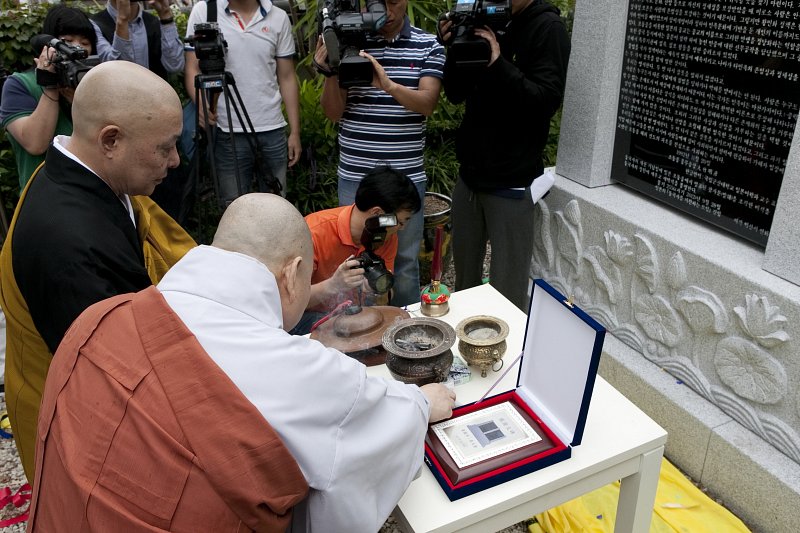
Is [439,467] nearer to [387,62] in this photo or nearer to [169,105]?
[169,105]

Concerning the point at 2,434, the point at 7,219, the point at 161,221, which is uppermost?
the point at 161,221

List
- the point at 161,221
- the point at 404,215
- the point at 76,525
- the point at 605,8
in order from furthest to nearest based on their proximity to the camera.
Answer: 1. the point at 605,8
2. the point at 404,215
3. the point at 161,221
4. the point at 76,525

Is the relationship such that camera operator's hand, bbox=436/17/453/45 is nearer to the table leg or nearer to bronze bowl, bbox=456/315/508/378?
bronze bowl, bbox=456/315/508/378

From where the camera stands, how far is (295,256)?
4.74 ft

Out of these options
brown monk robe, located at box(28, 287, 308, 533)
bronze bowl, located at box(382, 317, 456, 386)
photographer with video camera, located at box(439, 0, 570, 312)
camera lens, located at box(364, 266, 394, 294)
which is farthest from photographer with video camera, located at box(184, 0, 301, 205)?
brown monk robe, located at box(28, 287, 308, 533)

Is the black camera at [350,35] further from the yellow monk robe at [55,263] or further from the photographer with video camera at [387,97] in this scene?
the yellow monk robe at [55,263]

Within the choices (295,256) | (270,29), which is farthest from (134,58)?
(295,256)

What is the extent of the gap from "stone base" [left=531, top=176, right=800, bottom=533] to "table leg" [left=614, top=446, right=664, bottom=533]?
31.5 inches

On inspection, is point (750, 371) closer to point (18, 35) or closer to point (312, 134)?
→ point (312, 134)

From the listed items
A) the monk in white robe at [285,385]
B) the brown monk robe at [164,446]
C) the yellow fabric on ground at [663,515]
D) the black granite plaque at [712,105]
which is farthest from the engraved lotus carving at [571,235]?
the brown monk robe at [164,446]

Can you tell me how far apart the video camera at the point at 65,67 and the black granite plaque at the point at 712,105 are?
2414mm

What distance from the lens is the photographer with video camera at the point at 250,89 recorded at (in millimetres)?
3588

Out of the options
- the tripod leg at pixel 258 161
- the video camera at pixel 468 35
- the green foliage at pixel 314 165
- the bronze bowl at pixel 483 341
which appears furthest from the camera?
the green foliage at pixel 314 165

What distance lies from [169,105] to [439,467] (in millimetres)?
1220
